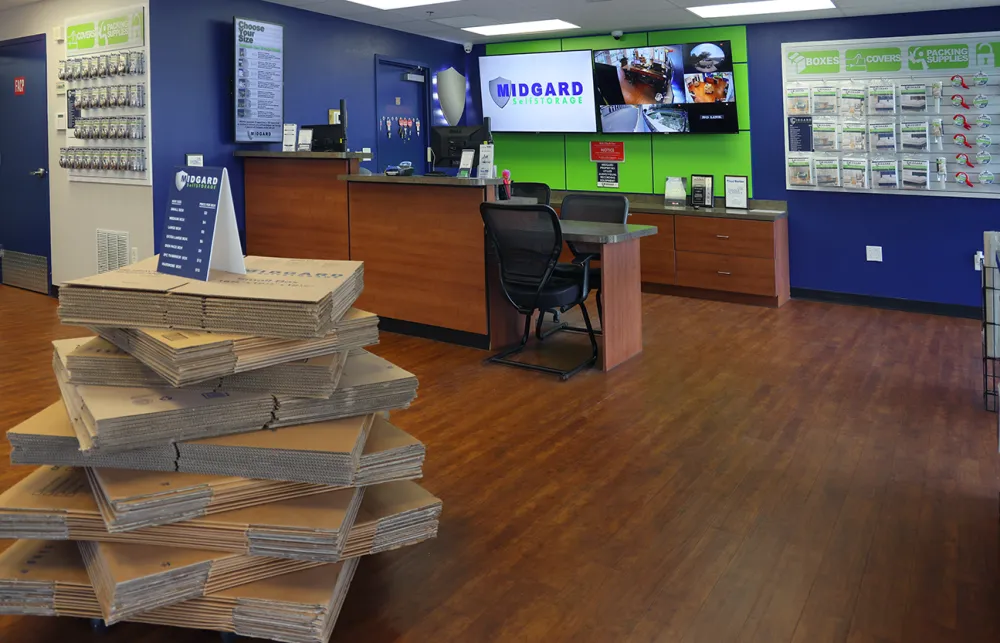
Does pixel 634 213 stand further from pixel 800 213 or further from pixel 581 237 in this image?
pixel 581 237

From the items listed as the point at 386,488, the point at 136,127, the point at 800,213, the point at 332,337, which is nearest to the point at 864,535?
the point at 386,488

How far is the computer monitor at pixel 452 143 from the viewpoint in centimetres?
624

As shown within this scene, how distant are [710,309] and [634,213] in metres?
1.34

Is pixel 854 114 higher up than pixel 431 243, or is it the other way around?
pixel 854 114

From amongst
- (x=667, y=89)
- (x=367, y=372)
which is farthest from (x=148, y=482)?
(x=667, y=89)

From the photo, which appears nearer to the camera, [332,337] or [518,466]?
[332,337]

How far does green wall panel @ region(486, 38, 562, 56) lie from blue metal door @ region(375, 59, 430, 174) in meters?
0.91

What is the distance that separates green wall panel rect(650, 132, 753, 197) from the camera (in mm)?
7785

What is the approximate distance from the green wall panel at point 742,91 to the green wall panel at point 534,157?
2018mm

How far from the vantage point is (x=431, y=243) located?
18.5 ft

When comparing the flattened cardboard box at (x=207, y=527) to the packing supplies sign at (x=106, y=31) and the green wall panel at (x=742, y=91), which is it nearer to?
the packing supplies sign at (x=106, y=31)

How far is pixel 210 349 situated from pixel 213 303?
0.16 meters

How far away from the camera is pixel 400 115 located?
28.3 ft

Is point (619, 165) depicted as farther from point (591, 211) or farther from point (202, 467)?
point (202, 467)
